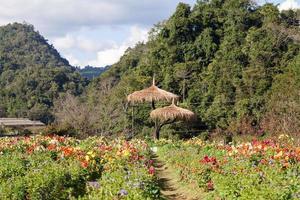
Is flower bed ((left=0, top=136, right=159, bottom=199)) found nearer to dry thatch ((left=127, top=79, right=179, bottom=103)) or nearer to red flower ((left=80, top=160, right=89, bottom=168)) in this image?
red flower ((left=80, top=160, right=89, bottom=168))

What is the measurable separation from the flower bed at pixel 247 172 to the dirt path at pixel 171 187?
245 millimetres

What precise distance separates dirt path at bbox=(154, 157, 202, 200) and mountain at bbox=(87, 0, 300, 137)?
14.7 m

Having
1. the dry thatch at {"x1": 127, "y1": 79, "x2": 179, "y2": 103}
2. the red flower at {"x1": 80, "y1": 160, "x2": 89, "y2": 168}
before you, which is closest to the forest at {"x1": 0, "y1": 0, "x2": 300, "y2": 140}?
the dry thatch at {"x1": 127, "y1": 79, "x2": 179, "y2": 103}

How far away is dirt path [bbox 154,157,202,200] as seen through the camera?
1109 cm

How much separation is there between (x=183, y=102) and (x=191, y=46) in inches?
202

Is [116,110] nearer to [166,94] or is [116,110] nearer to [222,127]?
[222,127]

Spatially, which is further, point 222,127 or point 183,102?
point 183,102

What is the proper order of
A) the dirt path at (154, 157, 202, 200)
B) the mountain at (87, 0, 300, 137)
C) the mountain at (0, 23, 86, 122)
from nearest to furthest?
the dirt path at (154, 157, 202, 200) → the mountain at (87, 0, 300, 137) → the mountain at (0, 23, 86, 122)

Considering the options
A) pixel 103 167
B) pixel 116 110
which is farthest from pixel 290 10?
pixel 103 167

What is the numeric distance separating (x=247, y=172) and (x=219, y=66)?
2748 cm

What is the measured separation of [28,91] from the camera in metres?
61.9

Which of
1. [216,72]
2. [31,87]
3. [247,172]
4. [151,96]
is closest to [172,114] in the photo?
[151,96]

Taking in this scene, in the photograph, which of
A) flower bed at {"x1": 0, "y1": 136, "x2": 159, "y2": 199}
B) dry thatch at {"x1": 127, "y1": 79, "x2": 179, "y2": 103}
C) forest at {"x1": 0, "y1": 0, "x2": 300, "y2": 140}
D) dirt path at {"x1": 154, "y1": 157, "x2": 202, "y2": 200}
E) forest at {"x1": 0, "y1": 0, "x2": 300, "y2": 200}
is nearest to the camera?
flower bed at {"x1": 0, "y1": 136, "x2": 159, "y2": 199}

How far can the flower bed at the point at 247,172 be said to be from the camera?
7252 mm
